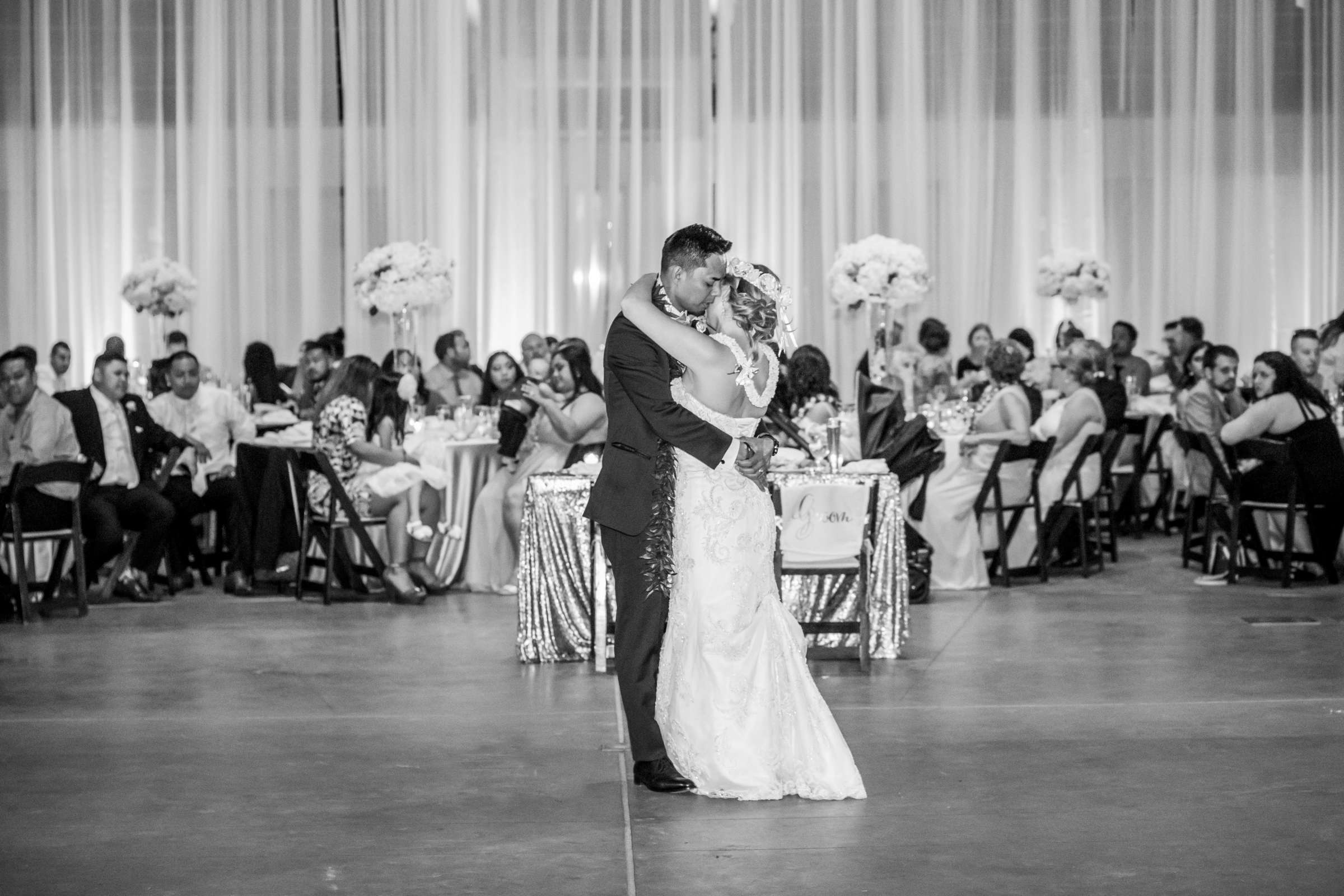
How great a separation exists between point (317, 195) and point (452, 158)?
3.90 feet

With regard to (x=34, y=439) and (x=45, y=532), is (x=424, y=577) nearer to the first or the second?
(x=45, y=532)

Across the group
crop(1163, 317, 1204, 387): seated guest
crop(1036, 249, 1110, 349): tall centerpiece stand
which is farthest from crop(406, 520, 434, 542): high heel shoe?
crop(1036, 249, 1110, 349): tall centerpiece stand

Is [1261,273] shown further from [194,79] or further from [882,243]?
[194,79]

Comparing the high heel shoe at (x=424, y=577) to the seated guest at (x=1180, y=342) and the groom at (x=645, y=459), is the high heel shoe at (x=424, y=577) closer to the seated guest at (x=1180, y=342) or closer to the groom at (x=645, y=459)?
the groom at (x=645, y=459)

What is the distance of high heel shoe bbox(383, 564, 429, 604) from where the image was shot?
8.42 metres

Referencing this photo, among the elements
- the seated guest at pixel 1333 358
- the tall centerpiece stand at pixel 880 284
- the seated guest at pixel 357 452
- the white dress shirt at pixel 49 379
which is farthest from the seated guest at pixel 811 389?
the white dress shirt at pixel 49 379

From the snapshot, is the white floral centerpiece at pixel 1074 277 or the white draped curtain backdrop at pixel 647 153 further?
the white draped curtain backdrop at pixel 647 153

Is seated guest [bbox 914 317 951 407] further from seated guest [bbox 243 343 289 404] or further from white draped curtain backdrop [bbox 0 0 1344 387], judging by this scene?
seated guest [bbox 243 343 289 404]

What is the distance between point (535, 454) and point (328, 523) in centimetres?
106

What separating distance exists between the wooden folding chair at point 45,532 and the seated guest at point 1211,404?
18.0 feet

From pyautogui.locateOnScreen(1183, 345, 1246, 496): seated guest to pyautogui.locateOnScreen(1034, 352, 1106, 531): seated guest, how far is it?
483 mm

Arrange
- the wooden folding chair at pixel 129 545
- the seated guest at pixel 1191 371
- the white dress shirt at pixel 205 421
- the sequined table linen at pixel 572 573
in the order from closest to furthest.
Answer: the sequined table linen at pixel 572 573, the wooden folding chair at pixel 129 545, the white dress shirt at pixel 205 421, the seated guest at pixel 1191 371

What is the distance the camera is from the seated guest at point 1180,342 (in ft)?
40.7

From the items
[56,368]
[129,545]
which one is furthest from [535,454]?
[56,368]
